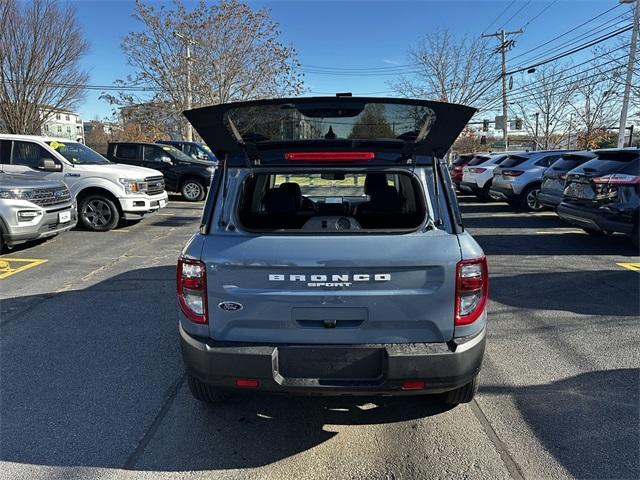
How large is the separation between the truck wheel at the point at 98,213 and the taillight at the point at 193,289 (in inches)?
309

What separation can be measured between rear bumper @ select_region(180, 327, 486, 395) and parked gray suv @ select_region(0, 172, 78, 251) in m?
6.08

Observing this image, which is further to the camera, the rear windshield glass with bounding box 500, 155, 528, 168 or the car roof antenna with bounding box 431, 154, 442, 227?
the rear windshield glass with bounding box 500, 155, 528, 168

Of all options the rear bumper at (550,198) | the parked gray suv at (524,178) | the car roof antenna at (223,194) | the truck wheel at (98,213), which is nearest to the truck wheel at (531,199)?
the parked gray suv at (524,178)

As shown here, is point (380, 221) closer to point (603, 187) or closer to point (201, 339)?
point (201, 339)

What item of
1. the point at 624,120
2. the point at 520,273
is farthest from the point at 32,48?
the point at 624,120

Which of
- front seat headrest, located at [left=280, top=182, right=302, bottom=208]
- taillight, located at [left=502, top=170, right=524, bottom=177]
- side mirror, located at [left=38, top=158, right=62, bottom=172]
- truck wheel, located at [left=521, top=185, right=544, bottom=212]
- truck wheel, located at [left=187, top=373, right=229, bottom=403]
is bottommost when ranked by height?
truck wheel, located at [left=187, top=373, right=229, bottom=403]

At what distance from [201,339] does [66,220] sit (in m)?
6.56

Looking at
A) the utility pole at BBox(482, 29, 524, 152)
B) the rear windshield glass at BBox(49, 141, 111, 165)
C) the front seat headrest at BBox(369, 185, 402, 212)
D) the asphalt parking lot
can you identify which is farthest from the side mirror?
the utility pole at BBox(482, 29, 524, 152)

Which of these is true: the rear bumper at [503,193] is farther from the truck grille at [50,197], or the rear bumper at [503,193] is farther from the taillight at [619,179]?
the truck grille at [50,197]

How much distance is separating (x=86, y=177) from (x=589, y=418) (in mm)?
9454

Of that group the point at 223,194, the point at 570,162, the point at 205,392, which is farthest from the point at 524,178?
the point at 205,392

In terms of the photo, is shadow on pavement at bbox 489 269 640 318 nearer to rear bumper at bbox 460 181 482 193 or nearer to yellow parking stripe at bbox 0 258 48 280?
yellow parking stripe at bbox 0 258 48 280

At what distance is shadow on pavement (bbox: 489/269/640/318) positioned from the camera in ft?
16.9

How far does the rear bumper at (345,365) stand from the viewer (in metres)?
2.39
